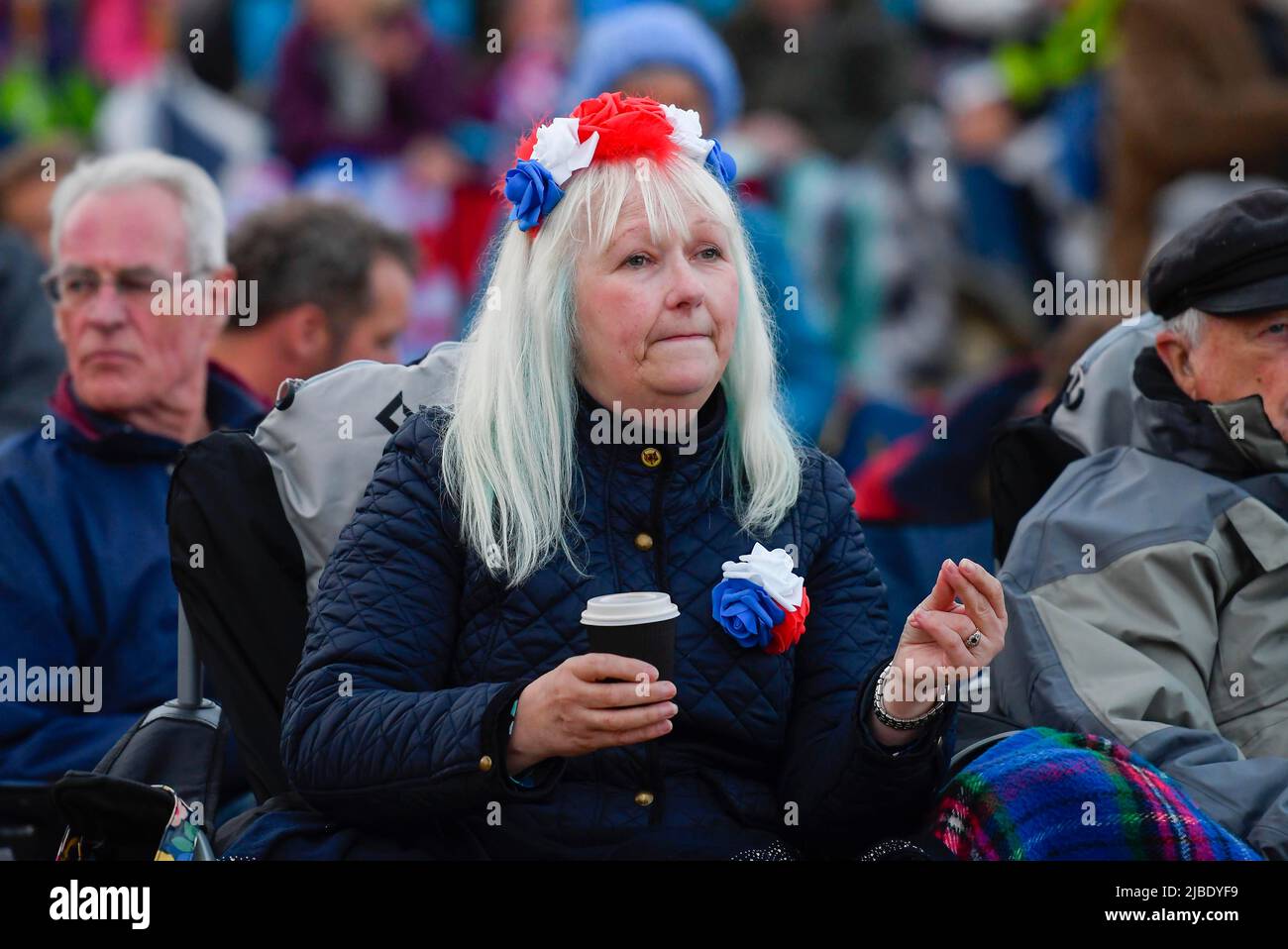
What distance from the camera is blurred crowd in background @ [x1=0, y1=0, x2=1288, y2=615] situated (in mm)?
8320

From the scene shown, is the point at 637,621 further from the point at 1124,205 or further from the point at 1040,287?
the point at 1040,287

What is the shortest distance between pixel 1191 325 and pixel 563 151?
136 centimetres

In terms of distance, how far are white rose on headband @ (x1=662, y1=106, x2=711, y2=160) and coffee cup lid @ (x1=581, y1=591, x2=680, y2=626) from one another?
0.96 metres

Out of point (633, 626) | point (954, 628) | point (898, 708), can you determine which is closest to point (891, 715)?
point (898, 708)

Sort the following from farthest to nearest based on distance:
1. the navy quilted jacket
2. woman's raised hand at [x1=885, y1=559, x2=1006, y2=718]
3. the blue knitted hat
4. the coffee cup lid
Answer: the blue knitted hat → the navy quilted jacket → woman's raised hand at [x1=885, y1=559, x2=1006, y2=718] → the coffee cup lid

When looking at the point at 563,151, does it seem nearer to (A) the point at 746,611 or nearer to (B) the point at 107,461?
(A) the point at 746,611

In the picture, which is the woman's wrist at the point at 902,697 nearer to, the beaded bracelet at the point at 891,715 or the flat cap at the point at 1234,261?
the beaded bracelet at the point at 891,715

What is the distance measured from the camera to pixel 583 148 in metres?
3.44

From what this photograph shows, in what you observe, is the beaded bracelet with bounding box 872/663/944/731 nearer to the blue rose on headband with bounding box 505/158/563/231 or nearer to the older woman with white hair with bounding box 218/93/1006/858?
the older woman with white hair with bounding box 218/93/1006/858

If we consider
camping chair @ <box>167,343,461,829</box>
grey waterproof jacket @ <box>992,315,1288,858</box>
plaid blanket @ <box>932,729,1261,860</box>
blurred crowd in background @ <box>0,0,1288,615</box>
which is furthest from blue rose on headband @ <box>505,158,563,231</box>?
blurred crowd in background @ <box>0,0,1288,615</box>

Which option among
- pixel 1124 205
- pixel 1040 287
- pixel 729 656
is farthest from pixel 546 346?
pixel 1040 287

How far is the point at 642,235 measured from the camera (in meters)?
3.39

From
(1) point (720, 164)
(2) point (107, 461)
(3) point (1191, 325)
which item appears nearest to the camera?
(1) point (720, 164)
